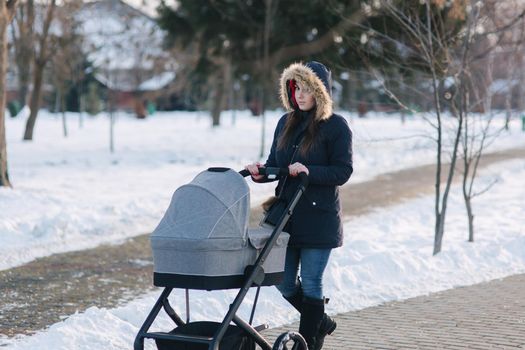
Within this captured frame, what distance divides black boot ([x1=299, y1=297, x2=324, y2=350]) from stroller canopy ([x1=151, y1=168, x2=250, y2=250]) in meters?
0.98

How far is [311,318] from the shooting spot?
5.62 metres

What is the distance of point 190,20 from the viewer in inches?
893

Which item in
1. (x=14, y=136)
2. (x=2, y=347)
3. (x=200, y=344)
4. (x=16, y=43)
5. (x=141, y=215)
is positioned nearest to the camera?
(x=200, y=344)

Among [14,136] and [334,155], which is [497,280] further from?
[14,136]

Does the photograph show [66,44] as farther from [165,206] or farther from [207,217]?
[207,217]

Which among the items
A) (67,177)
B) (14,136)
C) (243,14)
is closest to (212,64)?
(243,14)

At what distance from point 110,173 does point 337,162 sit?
15.9 m

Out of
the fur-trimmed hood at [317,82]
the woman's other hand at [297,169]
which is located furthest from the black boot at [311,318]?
the fur-trimmed hood at [317,82]

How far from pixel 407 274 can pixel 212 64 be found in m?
16.1

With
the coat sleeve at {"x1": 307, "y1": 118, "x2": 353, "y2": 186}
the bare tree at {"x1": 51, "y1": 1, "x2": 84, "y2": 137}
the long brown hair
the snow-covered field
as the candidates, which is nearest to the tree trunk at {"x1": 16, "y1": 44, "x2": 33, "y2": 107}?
the bare tree at {"x1": 51, "y1": 1, "x2": 84, "y2": 137}

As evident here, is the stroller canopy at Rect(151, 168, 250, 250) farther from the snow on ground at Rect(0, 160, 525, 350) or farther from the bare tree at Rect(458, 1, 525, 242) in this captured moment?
the bare tree at Rect(458, 1, 525, 242)

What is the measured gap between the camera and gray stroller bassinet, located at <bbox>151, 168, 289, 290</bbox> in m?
4.70

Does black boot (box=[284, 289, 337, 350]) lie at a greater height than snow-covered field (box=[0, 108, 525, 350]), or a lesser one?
greater

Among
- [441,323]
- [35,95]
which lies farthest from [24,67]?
[441,323]
